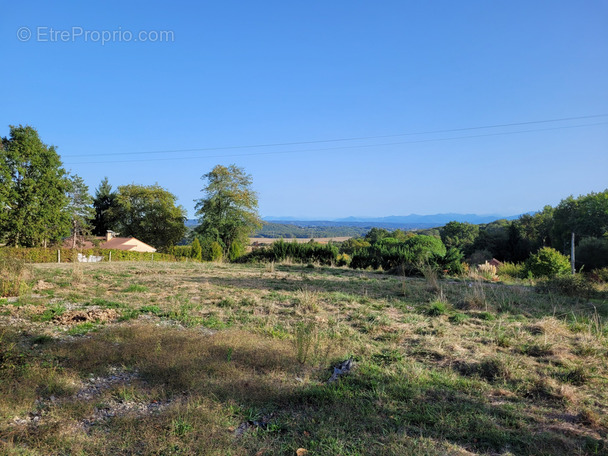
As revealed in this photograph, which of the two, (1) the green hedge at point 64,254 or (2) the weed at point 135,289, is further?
(1) the green hedge at point 64,254

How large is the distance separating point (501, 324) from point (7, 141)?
127 ft

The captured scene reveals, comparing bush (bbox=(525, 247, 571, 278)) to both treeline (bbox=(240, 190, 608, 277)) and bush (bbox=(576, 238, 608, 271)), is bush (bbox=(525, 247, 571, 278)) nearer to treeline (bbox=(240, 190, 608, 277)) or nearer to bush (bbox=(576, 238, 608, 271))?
treeline (bbox=(240, 190, 608, 277))

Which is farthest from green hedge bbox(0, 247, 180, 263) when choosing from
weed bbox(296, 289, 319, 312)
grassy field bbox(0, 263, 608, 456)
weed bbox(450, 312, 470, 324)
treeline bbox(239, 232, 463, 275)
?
weed bbox(450, 312, 470, 324)

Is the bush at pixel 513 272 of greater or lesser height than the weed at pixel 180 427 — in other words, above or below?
below

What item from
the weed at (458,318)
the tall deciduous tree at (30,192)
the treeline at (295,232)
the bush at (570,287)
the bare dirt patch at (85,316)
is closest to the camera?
the bare dirt patch at (85,316)

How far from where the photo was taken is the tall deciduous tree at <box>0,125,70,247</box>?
98.3 ft

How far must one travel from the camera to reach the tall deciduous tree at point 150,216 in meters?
44.6

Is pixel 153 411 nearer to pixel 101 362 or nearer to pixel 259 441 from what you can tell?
pixel 259 441

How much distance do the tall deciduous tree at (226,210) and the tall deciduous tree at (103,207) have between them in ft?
52.1

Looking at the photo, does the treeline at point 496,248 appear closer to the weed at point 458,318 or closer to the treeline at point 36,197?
the weed at point 458,318

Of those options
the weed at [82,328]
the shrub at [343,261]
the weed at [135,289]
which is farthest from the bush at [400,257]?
the weed at [82,328]

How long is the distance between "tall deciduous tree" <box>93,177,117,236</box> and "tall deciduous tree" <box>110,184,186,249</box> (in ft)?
5.17

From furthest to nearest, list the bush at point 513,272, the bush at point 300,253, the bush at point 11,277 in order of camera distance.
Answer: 1. the bush at point 300,253
2. the bush at point 513,272
3. the bush at point 11,277

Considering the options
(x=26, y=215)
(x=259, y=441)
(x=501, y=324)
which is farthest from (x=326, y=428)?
(x=26, y=215)
